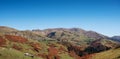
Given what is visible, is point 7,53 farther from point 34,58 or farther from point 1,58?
point 34,58

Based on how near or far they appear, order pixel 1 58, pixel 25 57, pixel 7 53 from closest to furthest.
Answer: pixel 1 58, pixel 7 53, pixel 25 57

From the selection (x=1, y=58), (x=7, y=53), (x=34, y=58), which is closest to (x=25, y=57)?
(x=34, y=58)

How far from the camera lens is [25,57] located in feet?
533

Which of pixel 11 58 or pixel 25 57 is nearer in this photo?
pixel 11 58

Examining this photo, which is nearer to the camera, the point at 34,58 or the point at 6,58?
the point at 6,58

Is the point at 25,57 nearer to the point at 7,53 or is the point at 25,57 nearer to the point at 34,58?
the point at 34,58

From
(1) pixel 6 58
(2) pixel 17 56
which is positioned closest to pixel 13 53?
(2) pixel 17 56

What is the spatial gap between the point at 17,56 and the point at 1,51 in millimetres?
14781

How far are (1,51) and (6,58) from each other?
8.79m

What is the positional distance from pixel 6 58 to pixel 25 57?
25.0 metres

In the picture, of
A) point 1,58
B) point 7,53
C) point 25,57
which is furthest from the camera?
point 25,57

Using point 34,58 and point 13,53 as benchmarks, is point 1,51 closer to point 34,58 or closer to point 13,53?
point 13,53

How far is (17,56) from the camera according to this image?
153250 millimetres

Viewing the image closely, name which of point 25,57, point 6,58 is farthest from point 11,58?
point 25,57
